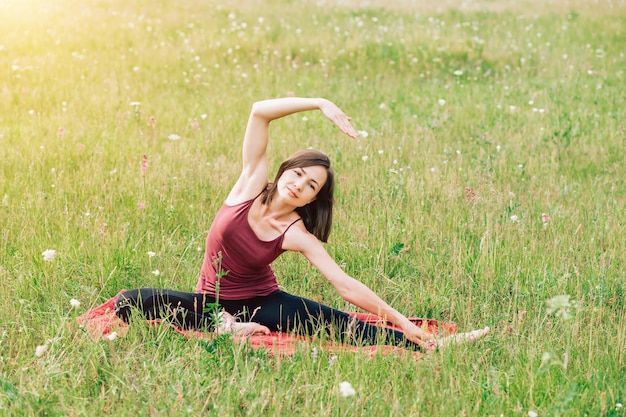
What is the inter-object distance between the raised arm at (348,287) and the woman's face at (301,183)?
0.55ft

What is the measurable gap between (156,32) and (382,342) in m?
8.56

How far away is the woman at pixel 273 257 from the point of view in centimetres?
376

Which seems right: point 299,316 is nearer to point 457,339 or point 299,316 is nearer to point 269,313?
point 269,313

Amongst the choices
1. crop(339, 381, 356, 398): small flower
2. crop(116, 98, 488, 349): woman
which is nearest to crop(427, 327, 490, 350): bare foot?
crop(116, 98, 488, 349): woman

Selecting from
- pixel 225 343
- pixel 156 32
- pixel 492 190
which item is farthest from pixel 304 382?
pixel 156 32

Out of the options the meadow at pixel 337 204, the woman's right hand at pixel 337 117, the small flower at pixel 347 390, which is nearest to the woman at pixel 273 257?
the woman's right hand at pixel 337 117

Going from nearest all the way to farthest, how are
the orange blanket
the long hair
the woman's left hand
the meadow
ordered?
the meadow → the orange blanket → the woman's left hand → the long hair

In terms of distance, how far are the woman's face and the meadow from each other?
2.56 ft

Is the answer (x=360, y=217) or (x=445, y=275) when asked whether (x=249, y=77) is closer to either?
(x=360, y=217)

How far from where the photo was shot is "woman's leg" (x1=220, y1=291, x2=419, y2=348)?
386cm

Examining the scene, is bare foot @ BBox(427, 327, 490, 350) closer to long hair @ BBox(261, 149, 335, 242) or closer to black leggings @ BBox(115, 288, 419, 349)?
black leggings @ BBox(115, 288, 419, 349)

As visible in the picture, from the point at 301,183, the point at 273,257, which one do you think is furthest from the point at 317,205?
the point at 273,257

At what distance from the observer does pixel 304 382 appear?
10.6 ft

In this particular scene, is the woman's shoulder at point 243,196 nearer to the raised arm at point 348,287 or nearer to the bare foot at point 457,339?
the raised arm at point 348,287
